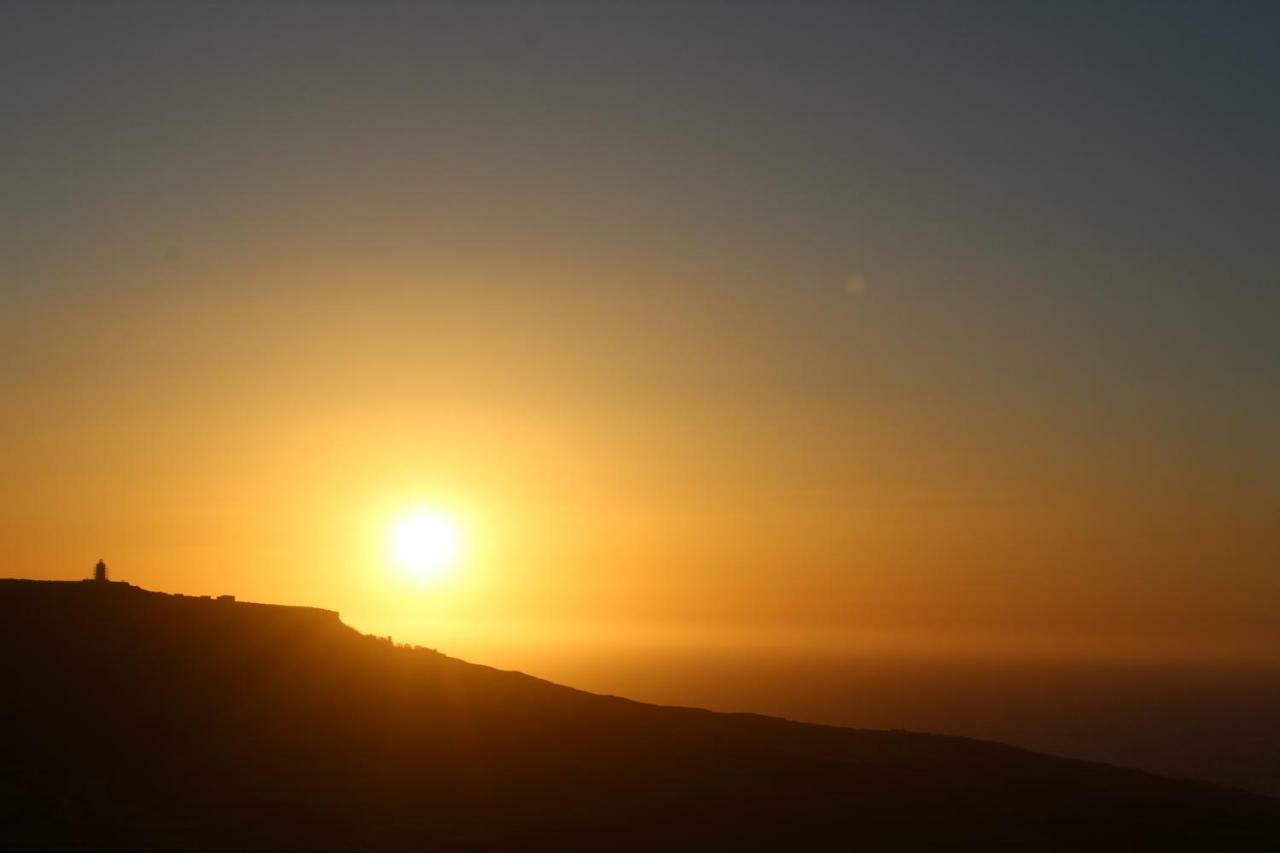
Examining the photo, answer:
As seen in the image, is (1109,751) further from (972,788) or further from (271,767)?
(271,767)

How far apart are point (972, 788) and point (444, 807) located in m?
13.5

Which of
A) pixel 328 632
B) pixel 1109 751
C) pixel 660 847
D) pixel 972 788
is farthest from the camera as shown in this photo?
pixel 1109 751

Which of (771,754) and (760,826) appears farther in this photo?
(771,754)

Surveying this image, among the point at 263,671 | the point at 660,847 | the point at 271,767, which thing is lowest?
the point at 660,847

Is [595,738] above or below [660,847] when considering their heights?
above

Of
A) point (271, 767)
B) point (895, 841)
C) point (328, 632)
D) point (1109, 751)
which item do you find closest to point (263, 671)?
point (328, 632)

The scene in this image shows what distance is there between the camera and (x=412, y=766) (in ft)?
84.9

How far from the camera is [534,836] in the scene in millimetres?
22469

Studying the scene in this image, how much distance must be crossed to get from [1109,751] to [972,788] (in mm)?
134769

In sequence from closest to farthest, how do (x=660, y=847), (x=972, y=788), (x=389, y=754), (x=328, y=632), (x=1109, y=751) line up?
(x=660, y=847)
(x=389, y=754)
(x=972, y=788)
(x=328, y=632)
(x=1109, y=751)

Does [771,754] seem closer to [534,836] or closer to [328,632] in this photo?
[534,836]

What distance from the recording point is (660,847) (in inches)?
883

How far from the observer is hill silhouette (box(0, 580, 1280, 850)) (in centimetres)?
2219

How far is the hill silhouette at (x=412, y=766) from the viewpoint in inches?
874
